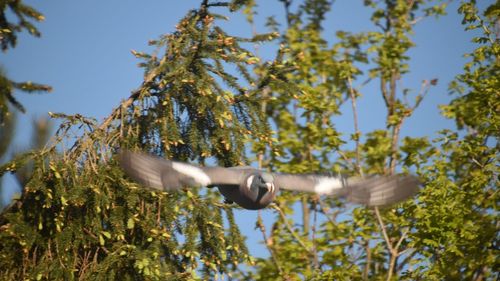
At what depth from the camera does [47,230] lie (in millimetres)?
6066

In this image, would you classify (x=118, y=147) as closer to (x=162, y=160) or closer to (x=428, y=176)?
(x=162, y=160)

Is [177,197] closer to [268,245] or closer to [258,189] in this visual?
[258,189]

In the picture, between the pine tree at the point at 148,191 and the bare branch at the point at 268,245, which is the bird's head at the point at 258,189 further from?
the bare branch at the point at 268,245

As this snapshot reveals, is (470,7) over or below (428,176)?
over

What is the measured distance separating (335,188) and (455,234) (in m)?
1.80

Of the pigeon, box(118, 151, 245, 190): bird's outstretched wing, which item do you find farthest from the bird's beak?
box(118, 151, 245, 190): bird's outstretched wing

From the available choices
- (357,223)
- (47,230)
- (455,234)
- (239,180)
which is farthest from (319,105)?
(47,230)

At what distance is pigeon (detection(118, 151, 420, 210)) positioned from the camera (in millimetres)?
5859

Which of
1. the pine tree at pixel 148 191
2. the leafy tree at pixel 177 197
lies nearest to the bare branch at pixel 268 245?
the leafy tree at pixel 177 197

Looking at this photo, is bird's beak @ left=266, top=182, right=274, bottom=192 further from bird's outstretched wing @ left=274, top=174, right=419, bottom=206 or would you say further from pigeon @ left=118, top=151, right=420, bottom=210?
bird's outstretched wing @ left=274, top=174, right=419, bottom=206

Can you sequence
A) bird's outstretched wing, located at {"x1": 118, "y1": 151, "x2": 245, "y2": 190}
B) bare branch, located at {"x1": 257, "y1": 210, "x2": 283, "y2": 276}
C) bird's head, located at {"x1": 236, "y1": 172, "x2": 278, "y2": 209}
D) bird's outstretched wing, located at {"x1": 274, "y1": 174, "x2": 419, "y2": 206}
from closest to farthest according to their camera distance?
bird's outstretched wing, located at {"x1": 118, "y1": 151, "x2": 245, "y2": 190}
bird's head, located at {"x1": 236, "y1": 172, "x2": 278, "y2": 209}
bird's outstretched wing, located at {"x1": 274, "y1": 174, "x2": 419, "y2": 206}
bare branch, located at {"x1": 257, "y1": 210, "x2": 283, "y2": 276}

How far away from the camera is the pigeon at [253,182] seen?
586cm

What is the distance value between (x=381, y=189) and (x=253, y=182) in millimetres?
1406

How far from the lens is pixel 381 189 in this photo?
711cm
